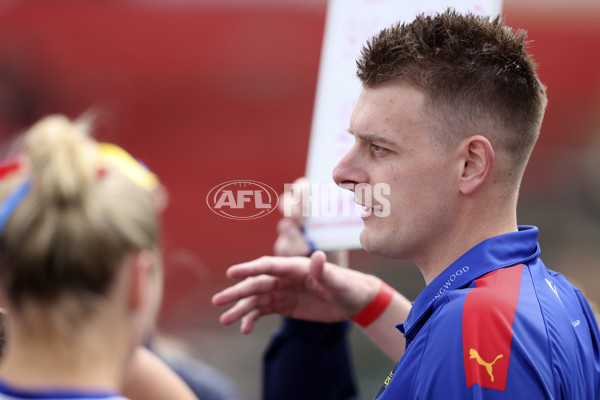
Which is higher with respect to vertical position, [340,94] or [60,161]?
[340,94]

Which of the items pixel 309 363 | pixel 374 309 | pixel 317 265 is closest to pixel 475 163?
pixel 317 265

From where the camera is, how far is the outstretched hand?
187 cm

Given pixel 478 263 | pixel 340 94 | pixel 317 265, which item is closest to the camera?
pixel 478 263

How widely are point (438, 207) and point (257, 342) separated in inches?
156

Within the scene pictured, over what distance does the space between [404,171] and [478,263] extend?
9.9 inches

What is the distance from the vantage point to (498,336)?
1266 millimetres

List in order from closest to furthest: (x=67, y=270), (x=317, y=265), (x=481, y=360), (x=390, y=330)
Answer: (x=67, y=270) → (x=481, y=360) → (x=317, y=265) → (x=390, y=330)

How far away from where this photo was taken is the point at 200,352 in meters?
4.40

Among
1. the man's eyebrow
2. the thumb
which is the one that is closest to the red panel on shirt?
the man's eyebrow

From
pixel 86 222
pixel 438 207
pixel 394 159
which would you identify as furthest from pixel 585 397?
pixel 86 222

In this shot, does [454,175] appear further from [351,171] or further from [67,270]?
[67,270]

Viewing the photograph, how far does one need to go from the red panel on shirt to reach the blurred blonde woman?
56 centimetres

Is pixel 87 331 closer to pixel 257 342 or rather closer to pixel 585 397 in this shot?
pixel 585 397

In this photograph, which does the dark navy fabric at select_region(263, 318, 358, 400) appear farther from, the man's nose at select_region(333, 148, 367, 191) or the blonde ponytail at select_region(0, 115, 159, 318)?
the blonde ponytail at select_region(0, 115, 159, 318)
